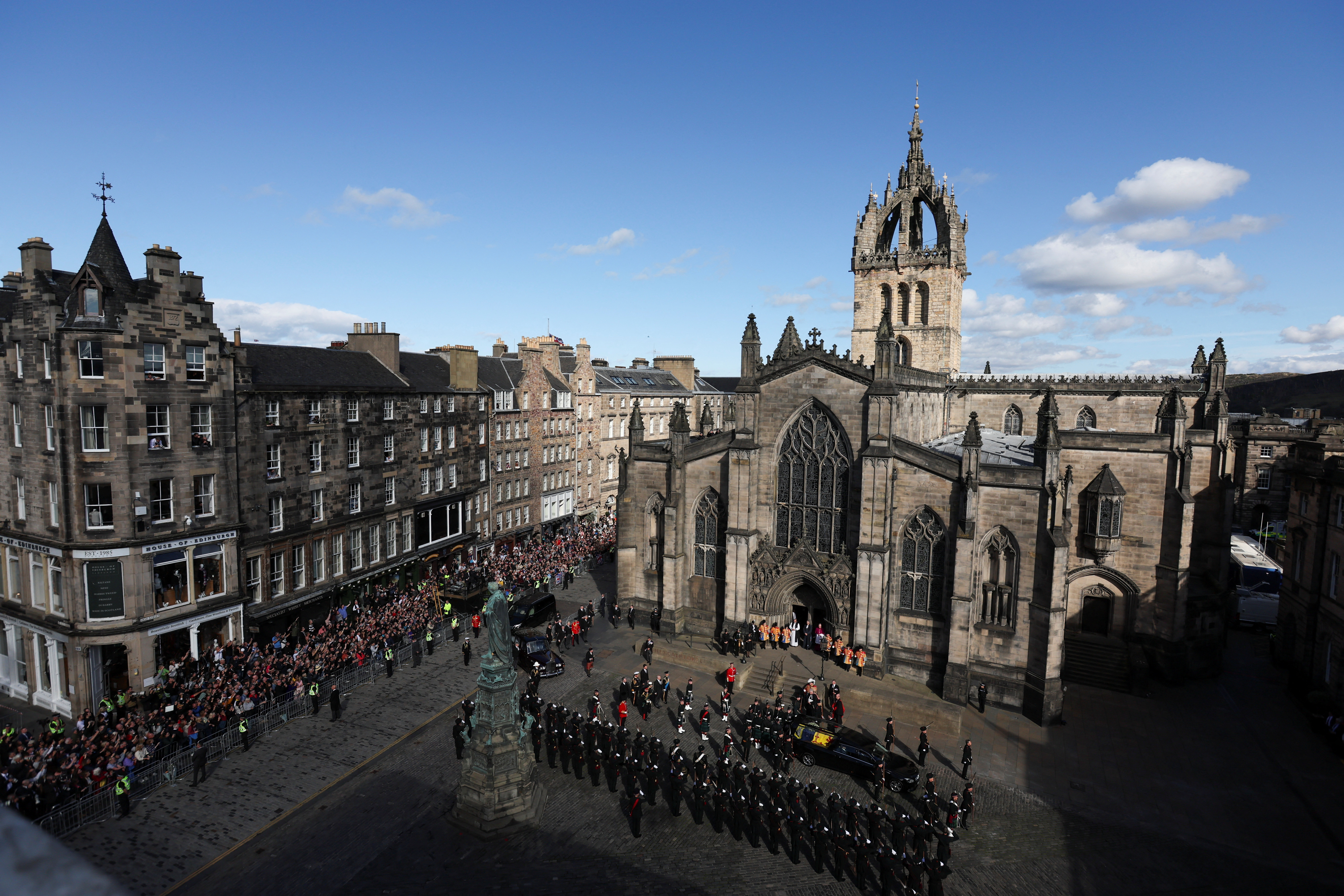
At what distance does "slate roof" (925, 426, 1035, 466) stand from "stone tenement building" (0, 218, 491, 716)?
27730 millimetres

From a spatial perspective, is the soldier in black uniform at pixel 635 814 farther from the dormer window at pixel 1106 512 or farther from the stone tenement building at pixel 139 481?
the dormer window at pixel 1106 512

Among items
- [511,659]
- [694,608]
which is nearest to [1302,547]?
[694,608]

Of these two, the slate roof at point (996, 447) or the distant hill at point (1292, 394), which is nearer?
the slate roof at point (996, 447)

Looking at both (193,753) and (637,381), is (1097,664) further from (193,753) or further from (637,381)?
(637,381)

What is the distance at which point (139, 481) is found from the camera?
25672mm

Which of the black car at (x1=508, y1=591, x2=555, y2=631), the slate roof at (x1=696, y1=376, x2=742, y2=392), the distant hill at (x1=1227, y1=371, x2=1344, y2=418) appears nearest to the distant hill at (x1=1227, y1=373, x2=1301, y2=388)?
the distant hill at (x1=1227, y1=371, x2=1344, y2=418)

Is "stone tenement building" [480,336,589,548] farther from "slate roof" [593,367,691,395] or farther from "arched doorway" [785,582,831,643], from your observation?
"arched doorway" [785,582,831,643]

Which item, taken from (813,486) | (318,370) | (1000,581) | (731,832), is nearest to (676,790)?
(731,832)

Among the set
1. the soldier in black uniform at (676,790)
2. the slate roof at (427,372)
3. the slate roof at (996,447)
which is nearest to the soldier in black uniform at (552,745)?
the soldier in black uniform at (676,790)

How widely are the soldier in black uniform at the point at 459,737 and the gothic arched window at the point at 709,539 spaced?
14.0 meters

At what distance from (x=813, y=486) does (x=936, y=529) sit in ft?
17.6

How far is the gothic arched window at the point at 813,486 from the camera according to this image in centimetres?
3122

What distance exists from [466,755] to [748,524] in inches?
643

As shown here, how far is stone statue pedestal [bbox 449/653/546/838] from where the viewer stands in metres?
19.6
